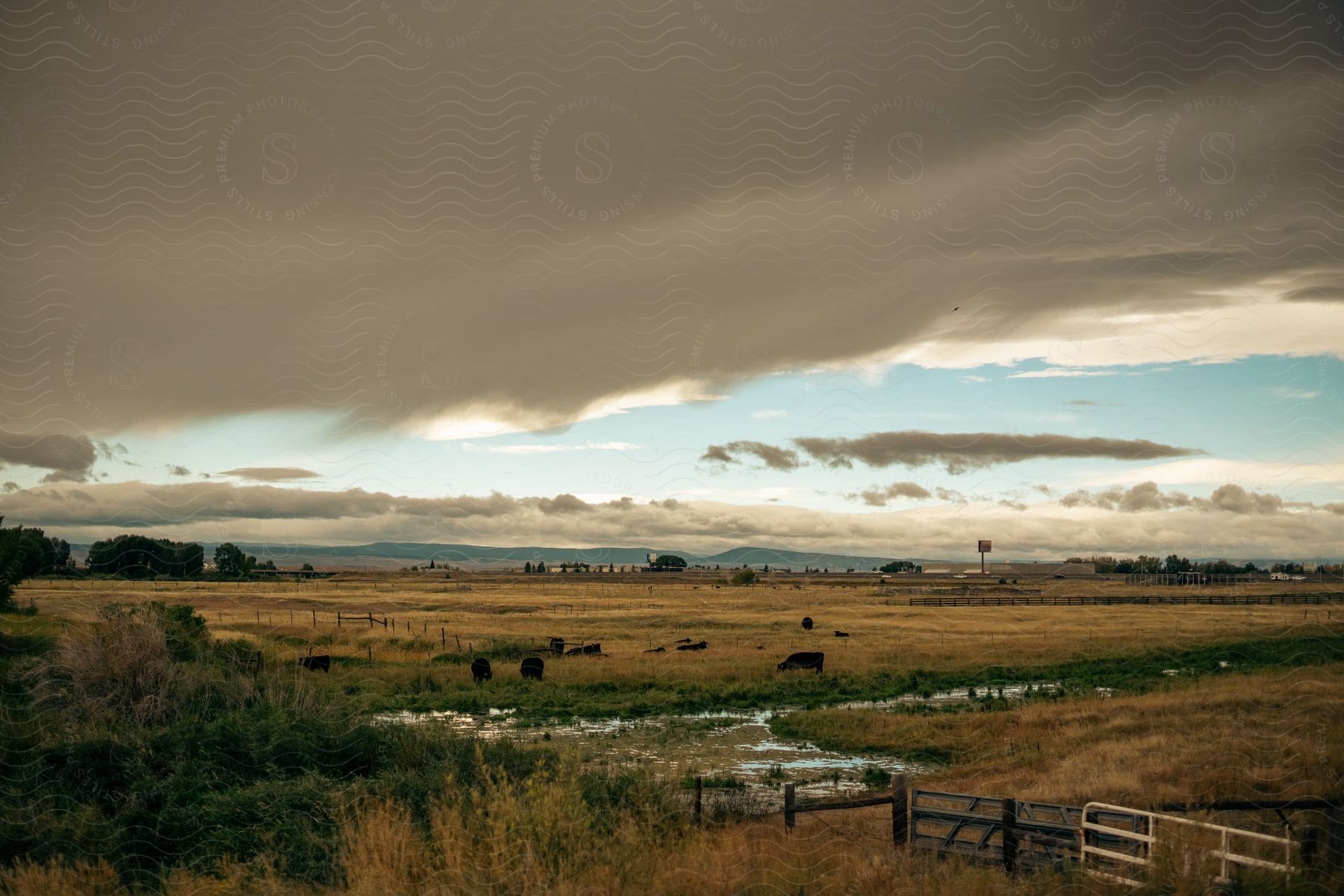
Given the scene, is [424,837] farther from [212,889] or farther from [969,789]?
[969,789]

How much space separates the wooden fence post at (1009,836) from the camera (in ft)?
38.4

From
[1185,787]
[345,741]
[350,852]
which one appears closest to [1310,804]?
[1185,787]

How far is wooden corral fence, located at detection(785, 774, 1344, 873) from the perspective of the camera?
370 inches

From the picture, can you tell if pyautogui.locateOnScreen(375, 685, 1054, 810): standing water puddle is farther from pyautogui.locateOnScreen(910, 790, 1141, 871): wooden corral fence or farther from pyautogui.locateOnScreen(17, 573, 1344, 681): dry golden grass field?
pyautogui.locateOnScreen(17, 573, 1344, 681): dry golden grass field

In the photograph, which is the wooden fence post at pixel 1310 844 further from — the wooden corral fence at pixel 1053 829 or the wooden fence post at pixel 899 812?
the wooden fence post at pixel 899 812

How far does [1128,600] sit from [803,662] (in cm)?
6887

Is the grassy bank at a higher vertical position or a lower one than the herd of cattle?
higher

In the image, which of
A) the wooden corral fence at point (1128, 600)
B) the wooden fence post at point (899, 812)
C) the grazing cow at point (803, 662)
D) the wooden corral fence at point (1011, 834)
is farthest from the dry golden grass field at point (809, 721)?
the wooden corral fence at point (1128, 600)

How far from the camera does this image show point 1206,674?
34344 millimetres

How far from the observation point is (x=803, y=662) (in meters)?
40.5

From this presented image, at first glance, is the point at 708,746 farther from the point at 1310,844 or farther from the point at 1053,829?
the point at 1310,844

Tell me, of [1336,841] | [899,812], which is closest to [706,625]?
[899,812]

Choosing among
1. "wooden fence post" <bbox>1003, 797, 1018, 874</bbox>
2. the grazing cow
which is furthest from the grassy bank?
the grazing cow

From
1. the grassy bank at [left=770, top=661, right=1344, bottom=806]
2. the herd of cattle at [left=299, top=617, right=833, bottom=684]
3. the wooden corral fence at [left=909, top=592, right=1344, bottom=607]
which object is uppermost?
the grassy bank at [left=770, top=661, right=1344, bottom=806]
